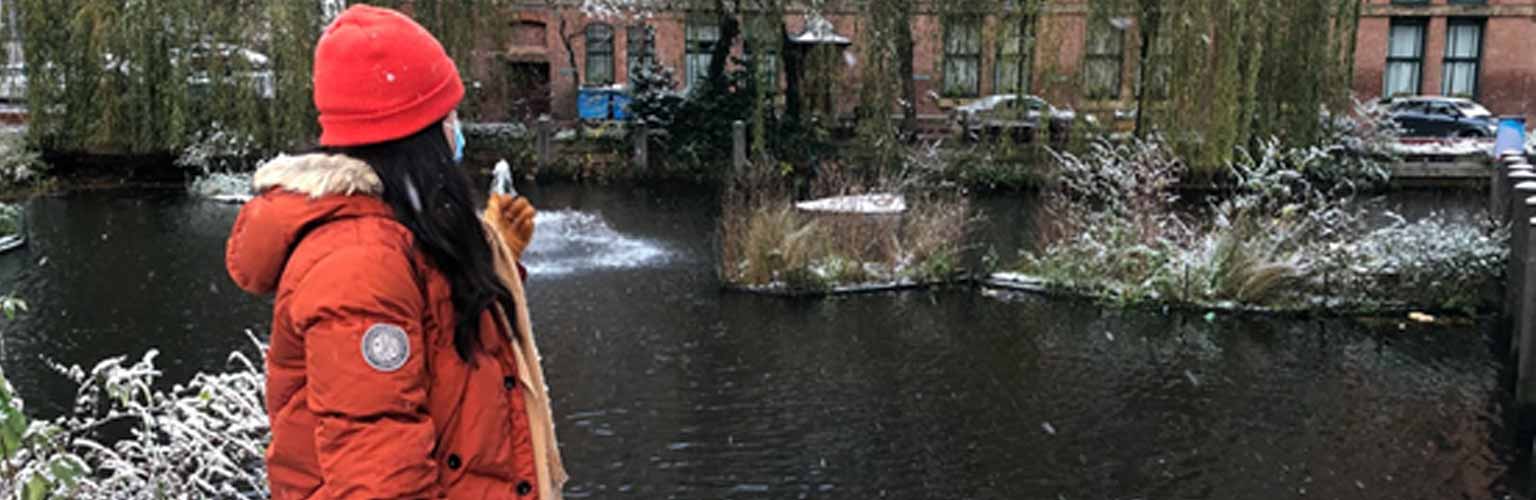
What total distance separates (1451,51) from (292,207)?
110 ft

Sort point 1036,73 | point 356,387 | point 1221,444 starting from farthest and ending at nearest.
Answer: point 1036,73, point 1221,444, point 356,387

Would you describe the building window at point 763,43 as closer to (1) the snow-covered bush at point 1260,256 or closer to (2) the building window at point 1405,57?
(1) the snow-covered bush at point 1260,256

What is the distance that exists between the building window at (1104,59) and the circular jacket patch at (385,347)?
1725 cm

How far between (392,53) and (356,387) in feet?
1.75

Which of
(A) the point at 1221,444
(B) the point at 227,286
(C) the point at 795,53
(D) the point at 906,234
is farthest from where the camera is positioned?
(C) the point at 795,53

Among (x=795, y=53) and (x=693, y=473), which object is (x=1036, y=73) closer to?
(x=795, y=53)

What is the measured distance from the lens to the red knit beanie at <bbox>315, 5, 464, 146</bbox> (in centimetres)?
193

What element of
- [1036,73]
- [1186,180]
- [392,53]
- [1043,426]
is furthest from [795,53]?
[392,53]

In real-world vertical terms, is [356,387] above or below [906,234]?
above

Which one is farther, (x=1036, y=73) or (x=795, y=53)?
(x=795, y=53)

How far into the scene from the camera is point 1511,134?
1973 centimetres

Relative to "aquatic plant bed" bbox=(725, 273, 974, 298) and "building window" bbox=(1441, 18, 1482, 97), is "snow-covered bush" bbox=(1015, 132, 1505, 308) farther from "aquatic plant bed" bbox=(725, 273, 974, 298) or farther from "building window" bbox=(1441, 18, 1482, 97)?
"building window" bbox=(1441, 18, 1482, 97)

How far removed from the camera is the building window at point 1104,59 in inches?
706

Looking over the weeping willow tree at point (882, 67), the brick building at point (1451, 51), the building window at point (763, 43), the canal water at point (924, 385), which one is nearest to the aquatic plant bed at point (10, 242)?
the canal water at point (924, 385)
